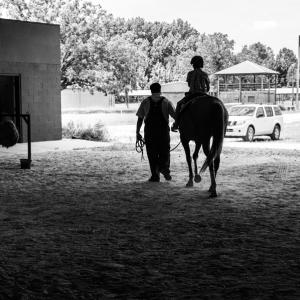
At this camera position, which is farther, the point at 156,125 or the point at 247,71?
the point at 247,71

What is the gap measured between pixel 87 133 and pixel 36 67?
3.70 metres

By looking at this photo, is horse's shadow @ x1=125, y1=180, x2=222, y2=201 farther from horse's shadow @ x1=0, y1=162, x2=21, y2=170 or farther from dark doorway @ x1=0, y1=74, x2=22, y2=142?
dark doorway @ x1=0, y1=74, x2=22, y2=142

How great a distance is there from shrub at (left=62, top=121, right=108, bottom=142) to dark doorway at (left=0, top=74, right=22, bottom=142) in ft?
11.4

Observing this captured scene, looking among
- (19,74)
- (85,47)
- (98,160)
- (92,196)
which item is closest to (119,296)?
(92,196)

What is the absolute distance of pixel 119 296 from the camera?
15.9 feet

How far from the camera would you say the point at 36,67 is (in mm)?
22062

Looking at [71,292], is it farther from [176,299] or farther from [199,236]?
[199,236]

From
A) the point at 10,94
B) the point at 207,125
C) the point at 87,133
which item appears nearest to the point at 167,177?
the point at 207,125

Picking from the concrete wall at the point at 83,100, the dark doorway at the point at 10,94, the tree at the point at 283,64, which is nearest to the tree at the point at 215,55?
the concrete wall at the point at 83,100

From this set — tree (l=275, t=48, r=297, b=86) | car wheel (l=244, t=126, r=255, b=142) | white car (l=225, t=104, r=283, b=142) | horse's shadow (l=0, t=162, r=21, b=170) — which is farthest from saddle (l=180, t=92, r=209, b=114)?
tree (l=275, t=48, r=297, b=86)

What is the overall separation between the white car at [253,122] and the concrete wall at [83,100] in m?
39.1

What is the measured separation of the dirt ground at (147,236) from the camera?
16.8 feet

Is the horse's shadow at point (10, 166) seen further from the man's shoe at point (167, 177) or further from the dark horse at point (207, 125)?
the dark horse at point (207, 125)

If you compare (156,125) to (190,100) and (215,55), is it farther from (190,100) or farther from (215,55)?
(215,55)
